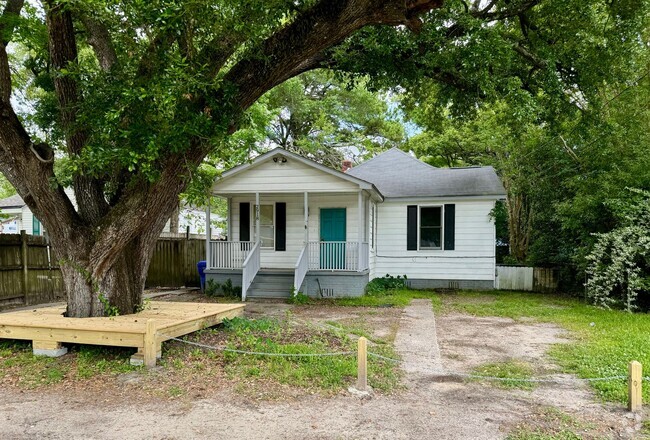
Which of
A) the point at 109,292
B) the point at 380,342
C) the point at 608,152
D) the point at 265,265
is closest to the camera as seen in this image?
the point at 109,292

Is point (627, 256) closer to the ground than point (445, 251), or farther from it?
farther from it

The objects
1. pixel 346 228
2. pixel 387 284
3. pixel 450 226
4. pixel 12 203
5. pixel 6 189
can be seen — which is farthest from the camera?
pixel 6 189

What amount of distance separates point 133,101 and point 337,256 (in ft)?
28.3

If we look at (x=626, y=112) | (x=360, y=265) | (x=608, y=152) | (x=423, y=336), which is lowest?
(x=423, y=336)

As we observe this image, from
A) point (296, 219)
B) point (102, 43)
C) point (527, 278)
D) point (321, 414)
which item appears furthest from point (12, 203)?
point (321, 414)

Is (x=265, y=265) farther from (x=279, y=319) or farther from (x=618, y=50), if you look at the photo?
(x=618, y=50)

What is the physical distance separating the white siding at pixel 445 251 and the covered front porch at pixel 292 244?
171cm

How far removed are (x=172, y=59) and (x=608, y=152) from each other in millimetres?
11115

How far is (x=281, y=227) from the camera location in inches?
563

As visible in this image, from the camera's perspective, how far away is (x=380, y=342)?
7242mm

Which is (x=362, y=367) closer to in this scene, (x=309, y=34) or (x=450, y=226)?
(x=309, y=34)

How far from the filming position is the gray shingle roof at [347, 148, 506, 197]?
14555 mm

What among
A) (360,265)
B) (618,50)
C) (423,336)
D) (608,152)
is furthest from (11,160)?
(608,152)

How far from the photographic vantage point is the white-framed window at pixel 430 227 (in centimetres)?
1495
